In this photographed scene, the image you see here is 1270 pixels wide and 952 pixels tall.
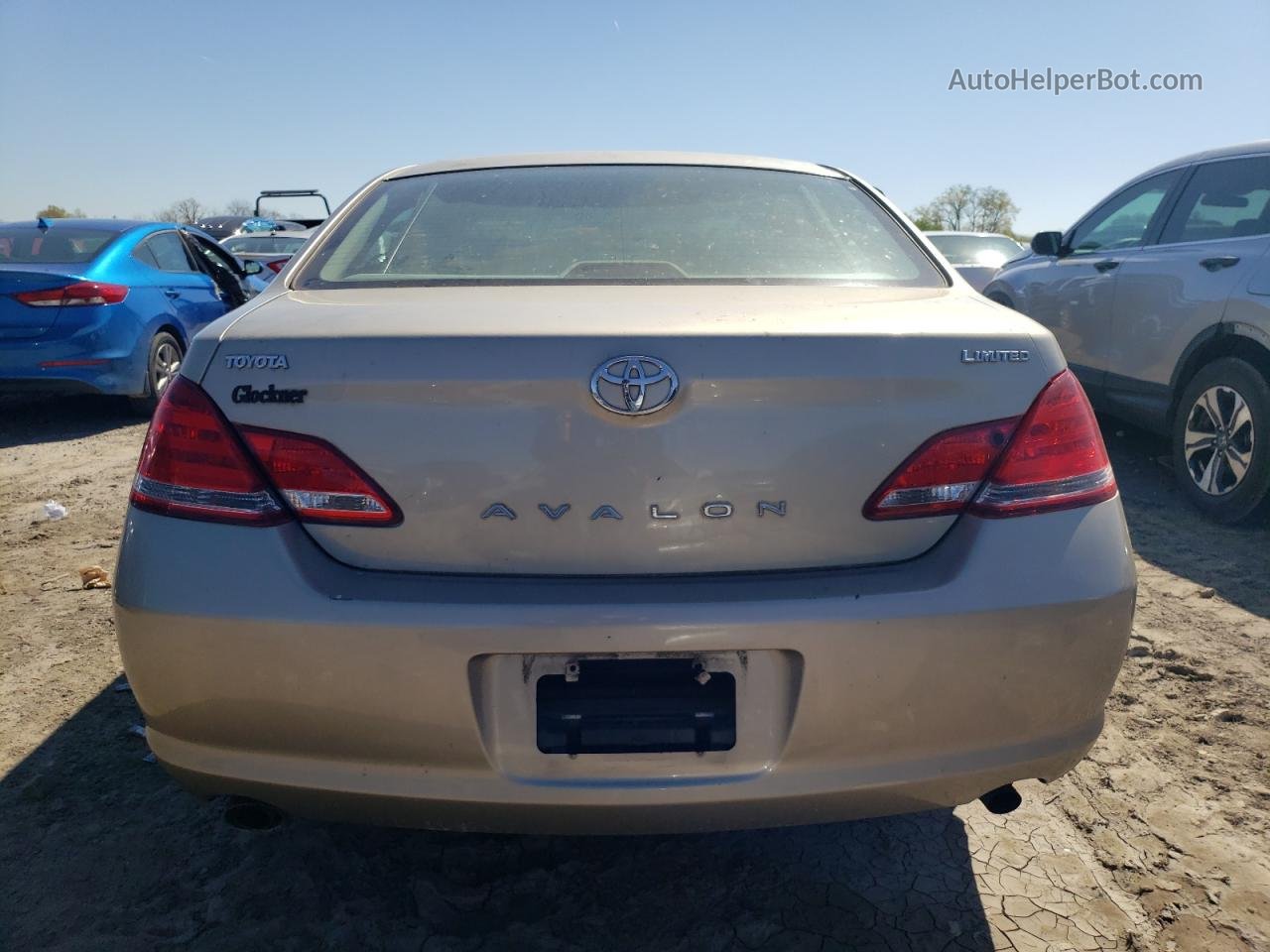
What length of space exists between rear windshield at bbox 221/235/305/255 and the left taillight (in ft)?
45.5

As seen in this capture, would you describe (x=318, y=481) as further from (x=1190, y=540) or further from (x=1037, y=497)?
(x=1190, y=540)

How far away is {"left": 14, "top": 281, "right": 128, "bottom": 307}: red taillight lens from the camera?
6469 mm

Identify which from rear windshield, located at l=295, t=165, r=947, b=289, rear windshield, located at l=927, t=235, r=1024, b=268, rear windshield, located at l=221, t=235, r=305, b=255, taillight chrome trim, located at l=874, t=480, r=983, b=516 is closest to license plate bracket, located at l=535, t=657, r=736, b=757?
taillight chrome trim, located at l=874, t=480, r=983, b=516

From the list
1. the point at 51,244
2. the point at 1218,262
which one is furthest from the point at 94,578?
the point at 1218,262

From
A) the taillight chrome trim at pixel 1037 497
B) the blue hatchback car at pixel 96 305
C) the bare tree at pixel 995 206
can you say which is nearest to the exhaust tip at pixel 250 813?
the taillight chrome trim at pixel 1037 497

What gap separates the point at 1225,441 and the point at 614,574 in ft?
13.0

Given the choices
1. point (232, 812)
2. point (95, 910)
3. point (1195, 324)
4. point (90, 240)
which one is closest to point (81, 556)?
point (95, 910)

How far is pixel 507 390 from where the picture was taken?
1.61 meters

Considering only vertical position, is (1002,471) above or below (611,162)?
below

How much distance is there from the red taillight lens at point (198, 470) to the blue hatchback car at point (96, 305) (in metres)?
4.92

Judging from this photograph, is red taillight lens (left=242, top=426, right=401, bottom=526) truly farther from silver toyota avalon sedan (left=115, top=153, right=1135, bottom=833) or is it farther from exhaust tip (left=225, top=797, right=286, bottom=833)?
exhaust tip (left=225, top=797, right=286, bottom=833)

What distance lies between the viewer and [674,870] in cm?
211

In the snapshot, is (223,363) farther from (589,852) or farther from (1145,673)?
(1145,673)

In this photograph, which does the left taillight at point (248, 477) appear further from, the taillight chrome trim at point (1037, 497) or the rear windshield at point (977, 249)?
the rear windshield at point (977, 249)
